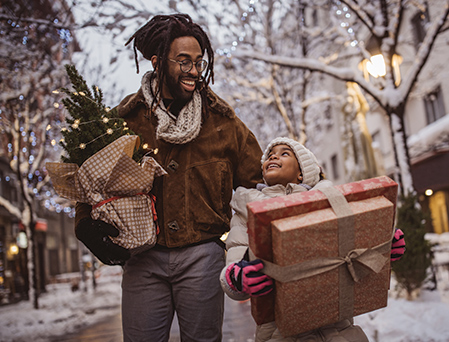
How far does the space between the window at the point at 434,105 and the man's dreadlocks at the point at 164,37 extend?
46.6 ft

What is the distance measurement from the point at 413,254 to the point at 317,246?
5.53 m

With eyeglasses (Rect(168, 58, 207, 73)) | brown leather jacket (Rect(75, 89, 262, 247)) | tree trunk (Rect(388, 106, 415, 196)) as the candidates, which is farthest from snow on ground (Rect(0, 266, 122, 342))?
tree trunk (Rect(388, 106, 415, 196))

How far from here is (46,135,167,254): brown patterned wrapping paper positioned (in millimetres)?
2064

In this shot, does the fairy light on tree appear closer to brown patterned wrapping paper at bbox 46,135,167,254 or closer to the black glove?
brown patterned wrapping paper at bbox 46,135,167,254

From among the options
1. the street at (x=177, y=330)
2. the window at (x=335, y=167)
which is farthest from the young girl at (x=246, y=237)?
the window at (x=335, y=167)

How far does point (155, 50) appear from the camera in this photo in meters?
2.65

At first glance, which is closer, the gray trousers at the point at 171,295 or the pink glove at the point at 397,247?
the pink glove at the point at 397,247

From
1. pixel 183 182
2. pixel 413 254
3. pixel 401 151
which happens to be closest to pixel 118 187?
pixel 183 182

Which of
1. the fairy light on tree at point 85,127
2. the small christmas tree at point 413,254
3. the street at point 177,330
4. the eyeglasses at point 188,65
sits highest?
the eyeglasses at point 188,65

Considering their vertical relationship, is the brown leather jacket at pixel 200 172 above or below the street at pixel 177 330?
above

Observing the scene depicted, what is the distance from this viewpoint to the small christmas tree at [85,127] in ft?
7.16

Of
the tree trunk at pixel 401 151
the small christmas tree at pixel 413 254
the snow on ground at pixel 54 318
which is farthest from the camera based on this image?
the snow on ground at pixel 54 318

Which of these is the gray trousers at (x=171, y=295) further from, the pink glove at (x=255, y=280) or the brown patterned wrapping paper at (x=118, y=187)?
the pink glove at (x=255, y=280)

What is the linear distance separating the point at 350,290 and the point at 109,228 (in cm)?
114
